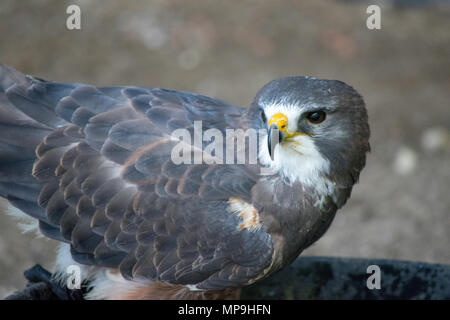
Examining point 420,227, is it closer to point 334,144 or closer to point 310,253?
point 310,253

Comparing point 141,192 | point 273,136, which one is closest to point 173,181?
point 141,192

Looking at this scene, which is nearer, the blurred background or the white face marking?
the white face marking

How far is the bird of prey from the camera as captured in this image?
10.3 ft

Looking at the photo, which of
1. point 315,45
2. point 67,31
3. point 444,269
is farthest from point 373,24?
point 444,269

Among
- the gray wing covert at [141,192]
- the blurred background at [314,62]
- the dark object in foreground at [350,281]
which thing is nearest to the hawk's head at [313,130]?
the gray wing covert at [141,192]

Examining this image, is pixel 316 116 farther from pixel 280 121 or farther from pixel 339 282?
pixel 339 282

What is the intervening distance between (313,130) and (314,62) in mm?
4991

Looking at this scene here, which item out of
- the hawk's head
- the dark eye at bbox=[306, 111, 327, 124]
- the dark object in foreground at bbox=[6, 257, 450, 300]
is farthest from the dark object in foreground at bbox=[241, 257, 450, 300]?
the dark eye at bbox=[306, 111, 327, 124]

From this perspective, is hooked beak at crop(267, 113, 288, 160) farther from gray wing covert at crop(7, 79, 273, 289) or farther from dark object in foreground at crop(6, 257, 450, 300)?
dark object in foreground at crop(6, 257, 450, 300)

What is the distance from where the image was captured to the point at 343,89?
10.2 ft

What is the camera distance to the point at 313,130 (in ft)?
10.1

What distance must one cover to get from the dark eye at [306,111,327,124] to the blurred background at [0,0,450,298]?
3309 millimetres

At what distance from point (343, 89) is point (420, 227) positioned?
3592 millimetres
